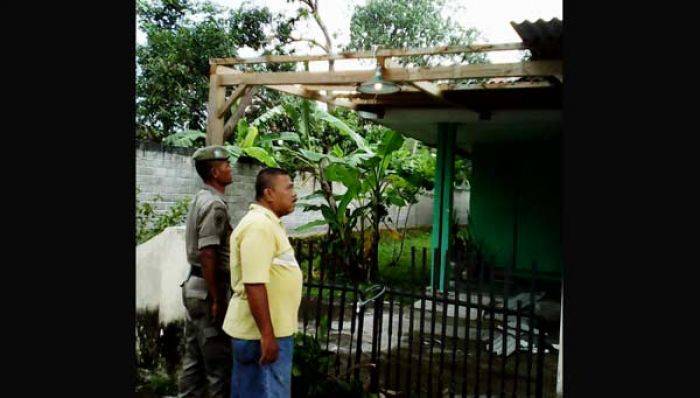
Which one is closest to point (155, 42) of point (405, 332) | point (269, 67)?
point (269, 67)

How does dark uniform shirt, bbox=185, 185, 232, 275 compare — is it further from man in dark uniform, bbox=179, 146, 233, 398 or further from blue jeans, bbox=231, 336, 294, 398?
blue jeans, bbox=231, 336, 294, 398

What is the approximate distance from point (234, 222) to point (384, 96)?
288cm

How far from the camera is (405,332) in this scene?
6234mm

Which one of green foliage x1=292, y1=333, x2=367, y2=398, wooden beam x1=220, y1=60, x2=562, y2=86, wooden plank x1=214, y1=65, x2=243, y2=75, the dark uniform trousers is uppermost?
wooden plank x1=214, y1=65, x2=243, y2=75

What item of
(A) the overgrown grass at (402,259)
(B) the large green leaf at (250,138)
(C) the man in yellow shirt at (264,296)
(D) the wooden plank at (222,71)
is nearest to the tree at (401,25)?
(A) the overgrown grass at (402,259)

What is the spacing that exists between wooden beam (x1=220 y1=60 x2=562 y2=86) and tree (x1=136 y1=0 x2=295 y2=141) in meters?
6.58

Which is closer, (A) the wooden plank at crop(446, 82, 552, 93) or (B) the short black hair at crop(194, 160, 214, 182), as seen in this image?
(B) the short black hair at crop(194, 160, 214, 182)

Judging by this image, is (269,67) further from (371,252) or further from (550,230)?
(550,230)

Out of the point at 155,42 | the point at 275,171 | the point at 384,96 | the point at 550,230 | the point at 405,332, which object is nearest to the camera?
the point at 275,171

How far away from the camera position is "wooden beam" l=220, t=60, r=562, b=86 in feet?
14.2

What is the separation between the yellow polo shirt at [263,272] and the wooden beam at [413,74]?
2.44 meters

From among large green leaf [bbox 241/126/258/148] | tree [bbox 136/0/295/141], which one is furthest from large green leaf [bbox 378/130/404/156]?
tree [bbox 136/0/295/141]

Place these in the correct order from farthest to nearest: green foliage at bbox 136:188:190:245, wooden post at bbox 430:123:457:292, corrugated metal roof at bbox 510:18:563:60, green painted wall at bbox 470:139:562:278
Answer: green painted wall at bbox 470:139:562:278
wooden post at bbox 430:123:457:292
green foliage at bbox 136:188:190:245
corrugated metal roof at bbox 510:18:563:60

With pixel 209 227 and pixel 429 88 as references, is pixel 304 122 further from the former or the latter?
pixel 209 227
